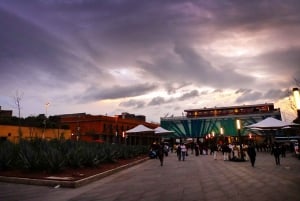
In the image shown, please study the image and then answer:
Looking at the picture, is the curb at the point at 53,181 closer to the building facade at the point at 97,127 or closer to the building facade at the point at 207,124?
the building facade at the point at 97,127

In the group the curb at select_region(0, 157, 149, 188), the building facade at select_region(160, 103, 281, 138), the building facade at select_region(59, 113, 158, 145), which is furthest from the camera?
the building facade at select_region(160, 103, 281, 138)

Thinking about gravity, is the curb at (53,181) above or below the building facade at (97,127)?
below

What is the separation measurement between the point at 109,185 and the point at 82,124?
215 feet

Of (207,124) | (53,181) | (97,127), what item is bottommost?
(53,181)

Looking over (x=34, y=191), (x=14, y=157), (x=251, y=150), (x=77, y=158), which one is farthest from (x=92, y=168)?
(x=251, y=150)

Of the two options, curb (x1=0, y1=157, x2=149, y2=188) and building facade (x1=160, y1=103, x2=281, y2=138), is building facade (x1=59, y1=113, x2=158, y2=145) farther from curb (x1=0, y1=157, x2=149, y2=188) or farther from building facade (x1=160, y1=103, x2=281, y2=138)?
curb (x1=0, y1=157, x2=149, y2=188)

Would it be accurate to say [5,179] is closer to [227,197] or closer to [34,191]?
[34,191]

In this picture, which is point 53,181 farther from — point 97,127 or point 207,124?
point 207,124

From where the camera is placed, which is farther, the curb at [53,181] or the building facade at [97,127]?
the building facade at [97,127]

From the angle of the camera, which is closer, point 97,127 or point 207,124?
point 97,127

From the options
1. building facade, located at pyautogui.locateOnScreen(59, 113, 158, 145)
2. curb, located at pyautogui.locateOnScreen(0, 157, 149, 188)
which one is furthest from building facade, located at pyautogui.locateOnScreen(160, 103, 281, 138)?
curb, located at pyautogui.locateOnScreen(0, 157, 149, 188)

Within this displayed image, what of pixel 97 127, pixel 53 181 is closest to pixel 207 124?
pixel 97 127

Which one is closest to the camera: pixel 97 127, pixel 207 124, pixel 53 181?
pixel 53 181

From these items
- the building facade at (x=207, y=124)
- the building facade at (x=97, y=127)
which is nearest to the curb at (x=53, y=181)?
the building facade at (x=97, y=127)
